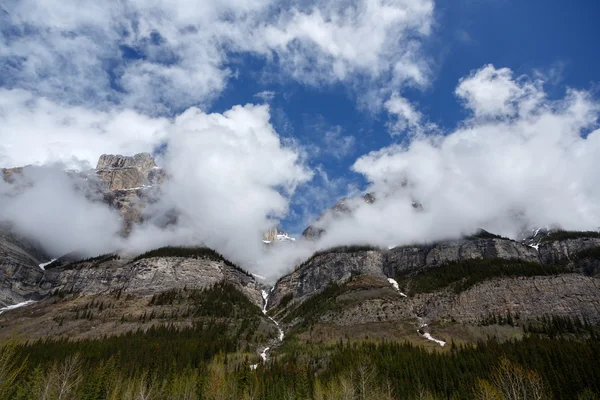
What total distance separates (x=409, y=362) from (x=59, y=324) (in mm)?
171011

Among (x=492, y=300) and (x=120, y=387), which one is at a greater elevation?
(x=492, y=300)

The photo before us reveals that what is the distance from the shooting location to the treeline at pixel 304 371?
73.5 metres

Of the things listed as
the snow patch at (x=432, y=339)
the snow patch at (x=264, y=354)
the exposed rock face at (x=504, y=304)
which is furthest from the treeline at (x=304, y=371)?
the exposed rock face at (x=504, y=304)

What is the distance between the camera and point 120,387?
257 ft

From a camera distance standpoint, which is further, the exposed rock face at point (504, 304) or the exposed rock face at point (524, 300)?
the exposed rock face at point (504, 304)

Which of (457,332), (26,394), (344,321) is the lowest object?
(26,394)

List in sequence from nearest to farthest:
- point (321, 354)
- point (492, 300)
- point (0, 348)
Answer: point (0, 348) → point (321, 354) → point (492, 300)

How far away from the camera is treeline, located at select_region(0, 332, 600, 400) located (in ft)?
241

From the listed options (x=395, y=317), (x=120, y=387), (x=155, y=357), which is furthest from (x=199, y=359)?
(x=395, y=317)

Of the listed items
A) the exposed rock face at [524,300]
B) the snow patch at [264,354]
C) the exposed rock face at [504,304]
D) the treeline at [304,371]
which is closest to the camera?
the treeline at [304,371]

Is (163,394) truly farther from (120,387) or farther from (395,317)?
(395,317)

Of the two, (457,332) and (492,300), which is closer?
(457,332)

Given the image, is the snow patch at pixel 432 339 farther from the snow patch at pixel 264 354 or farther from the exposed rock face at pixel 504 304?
the snow patch at pixel 264 354

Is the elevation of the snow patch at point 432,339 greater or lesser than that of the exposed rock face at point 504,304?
lesser
